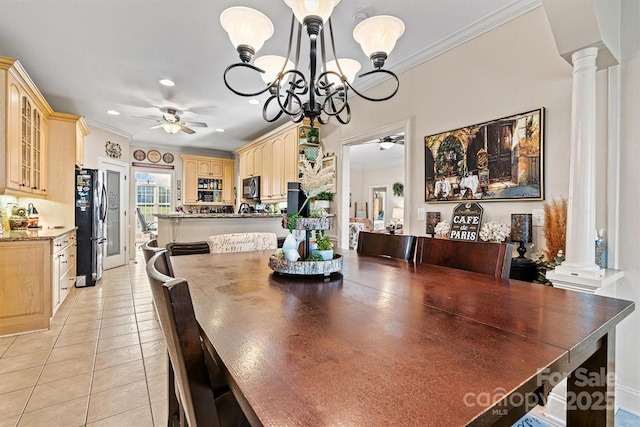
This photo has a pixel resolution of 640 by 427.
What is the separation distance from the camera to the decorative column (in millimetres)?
1665

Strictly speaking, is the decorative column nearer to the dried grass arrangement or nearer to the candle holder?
the dried grass arrangement

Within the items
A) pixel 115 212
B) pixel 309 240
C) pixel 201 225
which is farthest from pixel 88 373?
pixel 115 212

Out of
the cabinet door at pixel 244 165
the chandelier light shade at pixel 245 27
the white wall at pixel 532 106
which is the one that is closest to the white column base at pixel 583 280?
the white wall at pixel 532 106

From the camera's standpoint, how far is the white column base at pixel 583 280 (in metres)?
1.61

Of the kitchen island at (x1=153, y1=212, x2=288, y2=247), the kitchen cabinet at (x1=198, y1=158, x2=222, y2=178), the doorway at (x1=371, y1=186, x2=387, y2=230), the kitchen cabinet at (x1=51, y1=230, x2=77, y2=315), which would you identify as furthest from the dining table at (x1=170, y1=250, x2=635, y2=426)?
the doorway at (x1=371, y1=186, x2=387, y2=230)

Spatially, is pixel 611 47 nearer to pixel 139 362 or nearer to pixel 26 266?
pixel 139 362

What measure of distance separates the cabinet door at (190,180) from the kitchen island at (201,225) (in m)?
3.55

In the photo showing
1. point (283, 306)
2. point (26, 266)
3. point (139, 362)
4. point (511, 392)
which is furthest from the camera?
point (26, 266)

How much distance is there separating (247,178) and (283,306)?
17.3ft

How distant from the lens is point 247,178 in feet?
19.6

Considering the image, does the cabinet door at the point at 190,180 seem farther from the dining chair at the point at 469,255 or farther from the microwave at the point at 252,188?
the dining chair at the point at 469,255

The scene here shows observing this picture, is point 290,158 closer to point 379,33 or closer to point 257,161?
point 257,161

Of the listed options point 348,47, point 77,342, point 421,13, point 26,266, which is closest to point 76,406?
point 77,342

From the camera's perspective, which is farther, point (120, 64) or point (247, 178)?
point (247, 178)
